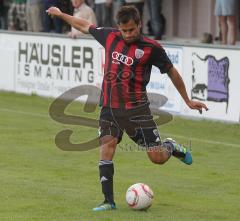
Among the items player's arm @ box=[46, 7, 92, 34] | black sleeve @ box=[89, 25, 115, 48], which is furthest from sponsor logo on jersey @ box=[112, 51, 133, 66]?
player's arm @ box=[46, 7, 92, 34]

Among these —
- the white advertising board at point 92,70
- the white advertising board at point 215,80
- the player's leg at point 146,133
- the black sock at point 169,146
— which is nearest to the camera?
the player's leg at point 146,133

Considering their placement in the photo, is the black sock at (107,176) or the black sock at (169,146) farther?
the black sock at (169,146)

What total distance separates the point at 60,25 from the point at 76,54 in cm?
258

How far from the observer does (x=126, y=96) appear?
32.3ft

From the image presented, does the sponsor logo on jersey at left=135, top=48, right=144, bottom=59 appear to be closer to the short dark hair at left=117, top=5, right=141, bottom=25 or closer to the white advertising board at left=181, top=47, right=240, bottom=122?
the short dark hair at left=117, top=5, right=141, bottom=25

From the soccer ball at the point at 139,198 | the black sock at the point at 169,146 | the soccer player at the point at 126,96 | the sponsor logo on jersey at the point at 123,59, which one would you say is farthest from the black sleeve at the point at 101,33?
the soccer ball at the point at 139,198

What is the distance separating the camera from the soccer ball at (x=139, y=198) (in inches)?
378

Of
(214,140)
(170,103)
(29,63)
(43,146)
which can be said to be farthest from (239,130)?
(29,63)

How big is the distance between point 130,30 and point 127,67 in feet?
1.53

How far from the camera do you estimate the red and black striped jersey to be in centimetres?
972

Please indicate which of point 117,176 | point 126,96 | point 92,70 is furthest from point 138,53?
point 92,70

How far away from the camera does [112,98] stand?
9.81 meters

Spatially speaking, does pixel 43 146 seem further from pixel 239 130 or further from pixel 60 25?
pixel 60 25

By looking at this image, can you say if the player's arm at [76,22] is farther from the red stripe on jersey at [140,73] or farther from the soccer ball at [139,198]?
the soccer ball at [139,198]
